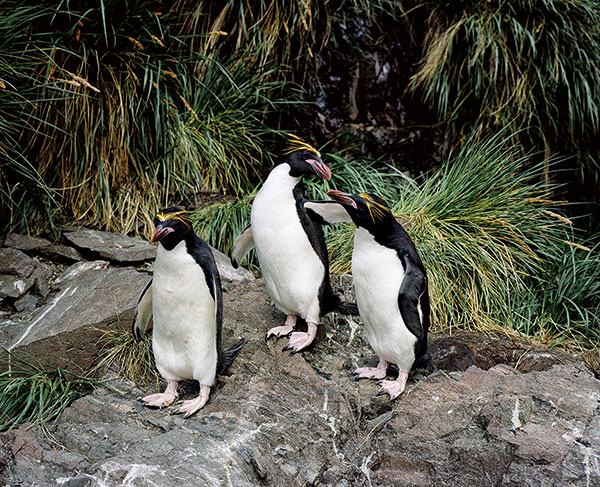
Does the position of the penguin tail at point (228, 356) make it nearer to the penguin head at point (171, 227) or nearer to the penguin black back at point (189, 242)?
the penguin black back at point (189, 242)

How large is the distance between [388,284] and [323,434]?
28.1 inches

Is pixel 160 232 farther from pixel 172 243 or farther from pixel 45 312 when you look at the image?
pixel 45 312

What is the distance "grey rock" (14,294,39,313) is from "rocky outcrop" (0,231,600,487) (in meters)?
0.82

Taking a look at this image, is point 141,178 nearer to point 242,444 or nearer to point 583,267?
point 242,444

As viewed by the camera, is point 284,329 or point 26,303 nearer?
point 284,329

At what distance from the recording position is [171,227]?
8.75ft

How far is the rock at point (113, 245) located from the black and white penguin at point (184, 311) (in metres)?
1.46

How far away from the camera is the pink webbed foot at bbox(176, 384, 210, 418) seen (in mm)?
2790

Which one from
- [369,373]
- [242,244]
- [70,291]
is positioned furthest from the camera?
[70,291]

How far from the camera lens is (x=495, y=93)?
562cm

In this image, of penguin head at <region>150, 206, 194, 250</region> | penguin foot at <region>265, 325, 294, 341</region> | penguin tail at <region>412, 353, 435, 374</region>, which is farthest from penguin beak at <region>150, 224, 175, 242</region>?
penguin tail at <region>412, 353, 435, 374</region>

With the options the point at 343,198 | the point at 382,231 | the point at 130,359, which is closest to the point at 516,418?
the point at 382,231

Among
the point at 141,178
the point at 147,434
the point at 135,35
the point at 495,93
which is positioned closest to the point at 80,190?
the point at 141,178

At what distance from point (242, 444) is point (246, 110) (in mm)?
3476
